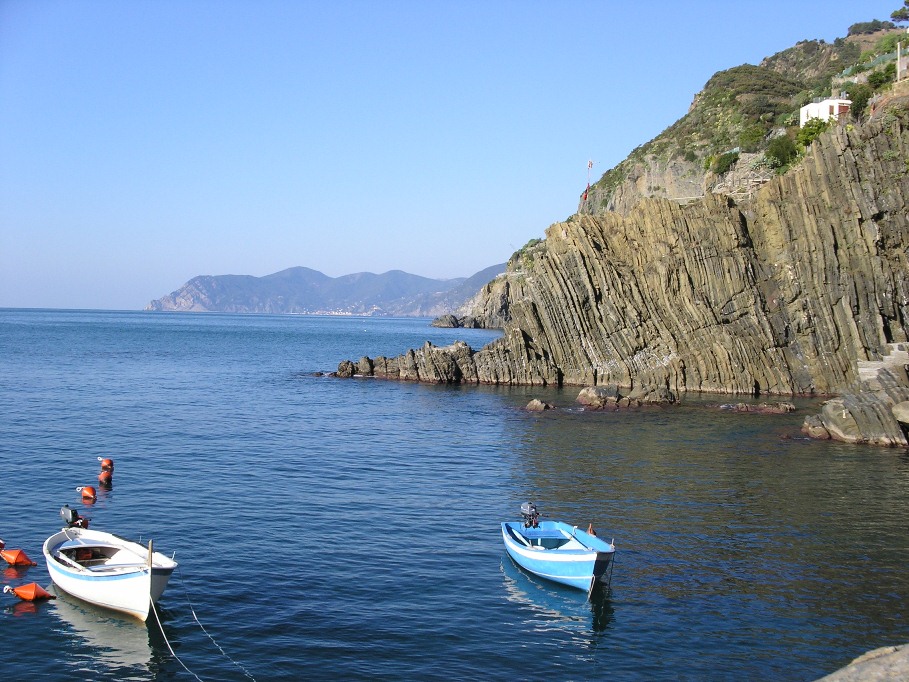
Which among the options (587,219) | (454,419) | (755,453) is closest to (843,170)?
(587,219)

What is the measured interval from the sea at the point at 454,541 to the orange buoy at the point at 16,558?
39cm

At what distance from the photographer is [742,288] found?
71062 millimetres

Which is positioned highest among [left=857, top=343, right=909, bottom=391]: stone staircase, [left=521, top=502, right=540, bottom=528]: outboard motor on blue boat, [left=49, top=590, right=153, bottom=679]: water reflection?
[left=857, top=343, right=909, bottom=391]: stone staircase

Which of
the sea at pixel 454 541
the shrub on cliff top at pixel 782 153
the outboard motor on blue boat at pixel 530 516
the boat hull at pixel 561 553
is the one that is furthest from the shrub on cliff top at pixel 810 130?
the boat hull at pixel 561 553

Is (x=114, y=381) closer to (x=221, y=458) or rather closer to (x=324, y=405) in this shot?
(x=324, y=405)

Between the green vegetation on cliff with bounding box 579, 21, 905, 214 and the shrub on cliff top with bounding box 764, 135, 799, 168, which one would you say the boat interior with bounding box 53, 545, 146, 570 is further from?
the shrub on cliff top with bounding box 764, 135, 799, 168

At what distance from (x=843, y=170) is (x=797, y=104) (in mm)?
77044

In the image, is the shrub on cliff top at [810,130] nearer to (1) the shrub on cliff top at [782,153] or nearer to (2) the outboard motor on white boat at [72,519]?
(1) the shrub on cliff top at [782,153]

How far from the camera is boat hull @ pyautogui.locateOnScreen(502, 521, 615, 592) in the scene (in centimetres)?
2620

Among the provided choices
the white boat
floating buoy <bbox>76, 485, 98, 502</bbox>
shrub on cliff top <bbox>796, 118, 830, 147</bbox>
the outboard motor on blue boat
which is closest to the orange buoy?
the white boat

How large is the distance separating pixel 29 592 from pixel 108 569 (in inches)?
92.8

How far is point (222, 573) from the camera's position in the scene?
27625 millimetres

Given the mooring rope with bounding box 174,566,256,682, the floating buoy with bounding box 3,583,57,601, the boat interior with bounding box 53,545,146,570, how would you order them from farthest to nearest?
the boat interior with bounding box 53,545,146,570
the floating buoy with bounding box 3,583,57,601
the mooring rope with bounding box 174,566,256,682

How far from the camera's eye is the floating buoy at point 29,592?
2550cm
